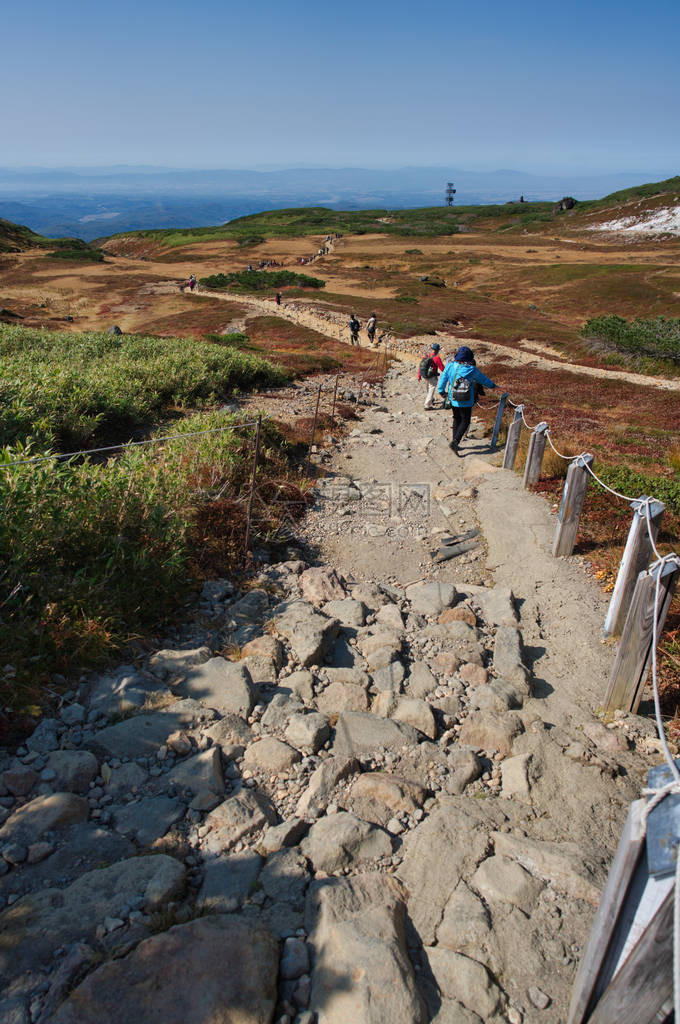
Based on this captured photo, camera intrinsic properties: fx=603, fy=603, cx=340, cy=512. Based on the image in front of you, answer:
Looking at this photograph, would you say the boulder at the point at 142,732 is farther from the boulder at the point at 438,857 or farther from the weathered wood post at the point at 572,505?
the weathered wood post at the point at 572,505

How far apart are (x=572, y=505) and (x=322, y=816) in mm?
5642

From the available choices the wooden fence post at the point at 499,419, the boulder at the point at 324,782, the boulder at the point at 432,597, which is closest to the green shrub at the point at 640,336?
the wooden fence post at the point at 499,419

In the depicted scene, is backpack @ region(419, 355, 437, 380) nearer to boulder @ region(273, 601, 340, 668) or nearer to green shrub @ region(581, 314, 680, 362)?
boulder @ region(273, 601, 340, 668)

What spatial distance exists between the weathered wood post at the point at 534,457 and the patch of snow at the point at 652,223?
9896 centimetres

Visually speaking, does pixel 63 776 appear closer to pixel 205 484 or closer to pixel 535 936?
pixel 535 936

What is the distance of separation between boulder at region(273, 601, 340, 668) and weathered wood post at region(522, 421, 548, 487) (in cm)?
608

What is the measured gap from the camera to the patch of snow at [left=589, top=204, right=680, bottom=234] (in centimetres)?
9169

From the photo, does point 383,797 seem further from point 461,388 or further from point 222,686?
point 461,388

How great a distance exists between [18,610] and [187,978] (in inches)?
130

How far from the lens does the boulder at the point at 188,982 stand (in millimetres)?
2553

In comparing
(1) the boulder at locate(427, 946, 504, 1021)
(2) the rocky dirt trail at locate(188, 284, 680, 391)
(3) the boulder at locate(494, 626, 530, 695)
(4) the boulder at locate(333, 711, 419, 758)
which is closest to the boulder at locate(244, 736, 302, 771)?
(4) the boulder at locate(333, 711, 419, 758)

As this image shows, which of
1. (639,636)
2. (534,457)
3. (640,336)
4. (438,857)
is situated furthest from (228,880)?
(640,336)

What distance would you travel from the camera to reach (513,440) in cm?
1230

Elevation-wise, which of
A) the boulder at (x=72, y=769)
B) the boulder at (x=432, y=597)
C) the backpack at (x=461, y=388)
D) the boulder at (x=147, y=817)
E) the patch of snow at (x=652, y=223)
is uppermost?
the patch of snow at (x=652, y=223)
